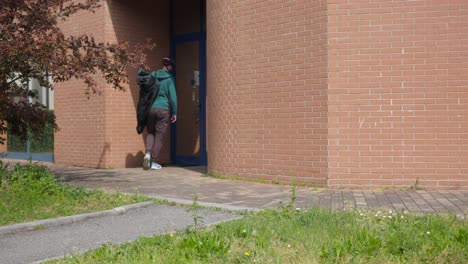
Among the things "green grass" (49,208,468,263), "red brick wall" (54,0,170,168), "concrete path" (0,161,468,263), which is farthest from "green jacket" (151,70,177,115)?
"green grass" (49,208,468,263)

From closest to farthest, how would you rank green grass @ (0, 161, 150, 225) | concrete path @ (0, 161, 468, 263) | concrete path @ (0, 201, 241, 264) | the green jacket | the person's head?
1. concrete path @ (0, 201, 241, 264)
2. concrete path @ (0, 161, 468, 263)
3. green grass @ (0, 161, 150, 225)
4. the green jacket
5. the person's head

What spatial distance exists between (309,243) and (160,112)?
6920 millimetres

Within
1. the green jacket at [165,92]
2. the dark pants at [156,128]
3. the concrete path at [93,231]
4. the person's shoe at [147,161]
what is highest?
the green jacket at [165,92]

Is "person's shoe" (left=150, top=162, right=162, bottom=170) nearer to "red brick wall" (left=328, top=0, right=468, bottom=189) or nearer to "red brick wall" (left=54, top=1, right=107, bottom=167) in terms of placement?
"red brick wall" (left=54, top=1, right=107, bottom=167)

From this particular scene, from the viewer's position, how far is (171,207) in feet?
23.9

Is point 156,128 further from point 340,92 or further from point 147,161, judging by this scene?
point 340,92

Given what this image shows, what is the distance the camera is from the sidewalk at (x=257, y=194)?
7.21 meters

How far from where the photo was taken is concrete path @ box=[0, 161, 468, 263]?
5648 mm

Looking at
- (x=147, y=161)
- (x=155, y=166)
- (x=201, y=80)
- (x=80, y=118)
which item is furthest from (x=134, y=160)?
(x=201, y=80)

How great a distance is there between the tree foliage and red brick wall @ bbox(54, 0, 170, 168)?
357cm

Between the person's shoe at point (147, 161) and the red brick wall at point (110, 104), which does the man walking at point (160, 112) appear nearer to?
the person's shoe at point (147, 161)

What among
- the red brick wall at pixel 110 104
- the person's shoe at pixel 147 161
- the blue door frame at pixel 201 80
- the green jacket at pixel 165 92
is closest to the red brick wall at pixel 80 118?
the red brick wall at pixel 110 104

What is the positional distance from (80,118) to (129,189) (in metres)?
4.51

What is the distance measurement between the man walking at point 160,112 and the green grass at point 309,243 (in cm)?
589
